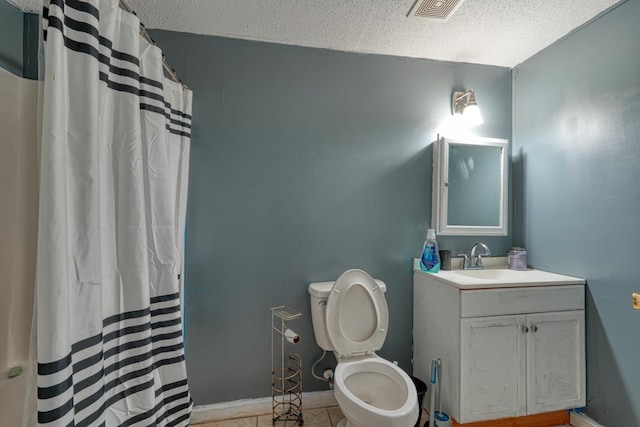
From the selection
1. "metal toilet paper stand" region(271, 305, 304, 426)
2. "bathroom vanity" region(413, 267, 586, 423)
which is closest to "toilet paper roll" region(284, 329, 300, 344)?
"metal toilet paper stand" region(271, 305, 304, 426)

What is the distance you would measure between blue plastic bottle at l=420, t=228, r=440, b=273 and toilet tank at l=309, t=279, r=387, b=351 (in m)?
0.33

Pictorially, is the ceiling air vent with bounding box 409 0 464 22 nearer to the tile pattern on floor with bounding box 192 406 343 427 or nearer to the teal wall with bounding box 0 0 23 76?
the teal wall with bounding box 0 0 23 76

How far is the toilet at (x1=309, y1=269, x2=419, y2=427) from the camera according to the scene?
4.89ft

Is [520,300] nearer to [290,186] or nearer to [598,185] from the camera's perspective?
[598,185]

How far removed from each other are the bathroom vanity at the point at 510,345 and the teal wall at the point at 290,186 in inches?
16.6

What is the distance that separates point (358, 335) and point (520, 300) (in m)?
0.89

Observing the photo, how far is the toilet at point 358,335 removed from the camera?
1.49 meters

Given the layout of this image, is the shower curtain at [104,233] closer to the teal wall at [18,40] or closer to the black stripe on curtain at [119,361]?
the black stripe on curtain at [119,361]

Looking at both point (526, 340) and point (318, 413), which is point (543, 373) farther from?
point (318, 413)

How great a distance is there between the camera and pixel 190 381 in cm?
174

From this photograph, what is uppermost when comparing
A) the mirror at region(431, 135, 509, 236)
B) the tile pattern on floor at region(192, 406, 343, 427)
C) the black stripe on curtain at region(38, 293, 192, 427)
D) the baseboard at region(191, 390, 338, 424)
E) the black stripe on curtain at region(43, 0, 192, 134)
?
the black stripe on curtain at region(43, 0, 192, 134)

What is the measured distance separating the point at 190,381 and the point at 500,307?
179cm

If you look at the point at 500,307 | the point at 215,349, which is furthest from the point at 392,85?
the point at 215,349

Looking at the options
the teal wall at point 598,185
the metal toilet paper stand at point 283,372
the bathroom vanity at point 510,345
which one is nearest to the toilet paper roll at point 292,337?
the metal toilet paper stand at point 283,372
